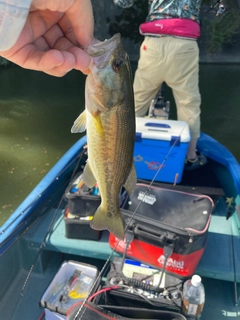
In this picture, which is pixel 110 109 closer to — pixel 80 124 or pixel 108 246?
pixel 80 124

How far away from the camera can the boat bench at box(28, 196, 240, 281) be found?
7.09 ft

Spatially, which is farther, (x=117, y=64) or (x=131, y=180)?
(x=131, y=180)

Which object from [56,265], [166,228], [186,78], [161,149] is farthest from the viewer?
[186,78]

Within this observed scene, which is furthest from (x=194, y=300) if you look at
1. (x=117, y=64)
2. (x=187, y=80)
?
(x=187, y=80)

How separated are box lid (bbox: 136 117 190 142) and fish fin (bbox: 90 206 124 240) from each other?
1157mm

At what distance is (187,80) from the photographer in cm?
287

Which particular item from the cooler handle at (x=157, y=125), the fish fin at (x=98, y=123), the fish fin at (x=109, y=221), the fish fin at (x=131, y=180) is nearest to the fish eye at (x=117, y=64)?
the fish fin at (x=98, y=123)

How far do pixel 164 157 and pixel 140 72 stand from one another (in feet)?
2.64

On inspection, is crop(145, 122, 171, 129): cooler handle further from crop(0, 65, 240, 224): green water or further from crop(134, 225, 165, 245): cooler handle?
crop(0, 65, 240, 224): green water

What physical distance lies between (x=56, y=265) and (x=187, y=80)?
1801 mm

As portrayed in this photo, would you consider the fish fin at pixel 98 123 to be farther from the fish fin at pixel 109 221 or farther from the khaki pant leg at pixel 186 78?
the khaki pant leg at pixel 186 78

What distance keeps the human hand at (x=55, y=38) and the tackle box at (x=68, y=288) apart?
1.30 meters

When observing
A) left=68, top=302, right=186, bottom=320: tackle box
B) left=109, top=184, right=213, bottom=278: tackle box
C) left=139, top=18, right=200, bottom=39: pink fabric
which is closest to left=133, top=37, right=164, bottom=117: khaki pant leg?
left=139, top=18, right=200, bottom=39: pink fabric

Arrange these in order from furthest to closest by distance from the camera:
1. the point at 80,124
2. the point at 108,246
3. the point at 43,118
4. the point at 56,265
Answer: the point at 43,118 < the point at 56,265 < the point at 108,246 < the point at 80,124
